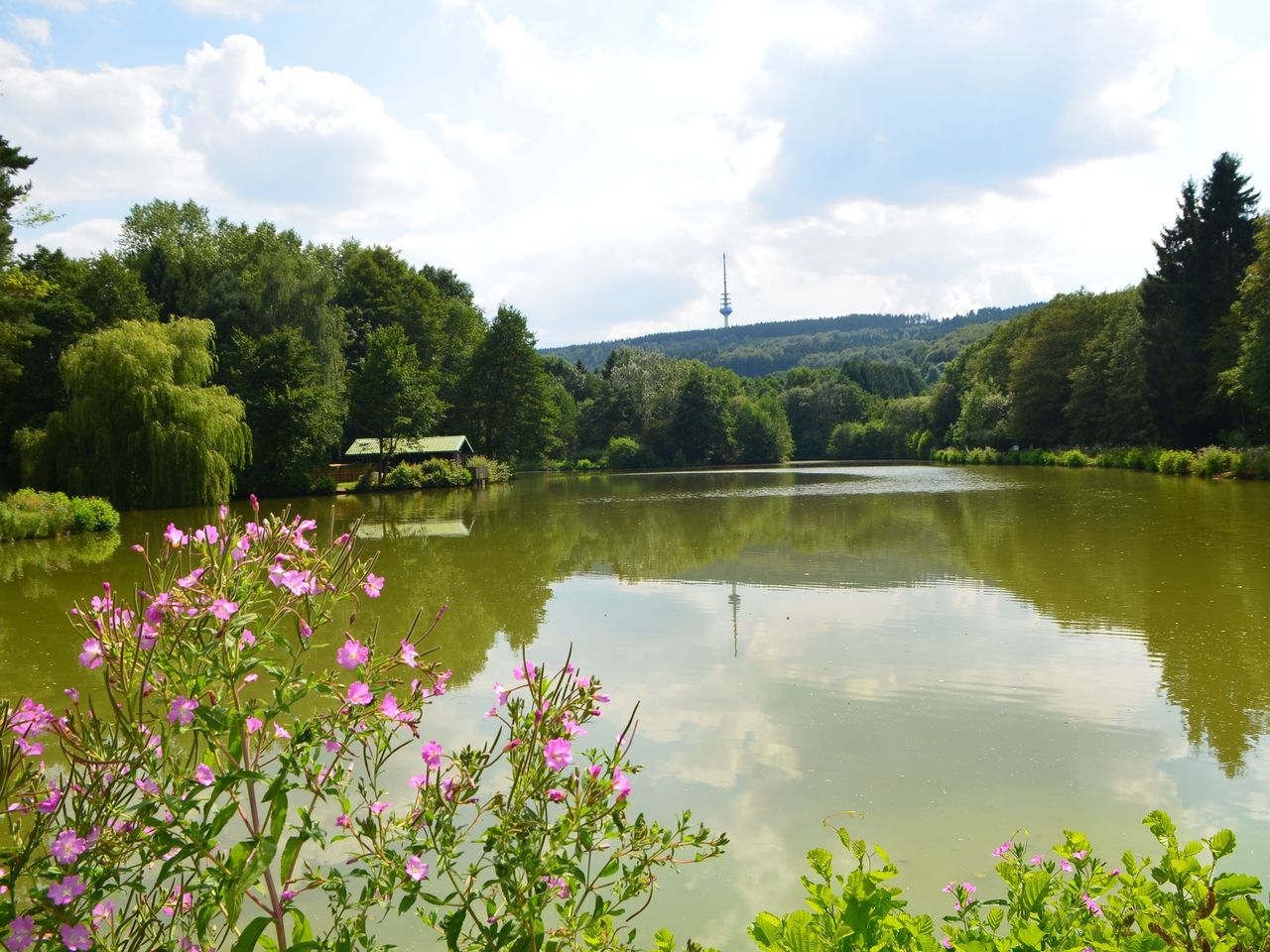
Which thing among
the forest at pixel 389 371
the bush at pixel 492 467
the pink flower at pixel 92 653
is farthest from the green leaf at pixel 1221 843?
the bush at pixel 492 467

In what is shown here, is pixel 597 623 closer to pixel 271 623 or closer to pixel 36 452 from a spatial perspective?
pixel 271 623

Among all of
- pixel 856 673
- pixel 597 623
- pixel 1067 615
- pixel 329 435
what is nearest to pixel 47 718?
pixel 856 673

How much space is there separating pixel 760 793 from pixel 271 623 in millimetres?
3405

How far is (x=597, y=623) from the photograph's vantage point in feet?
30.6

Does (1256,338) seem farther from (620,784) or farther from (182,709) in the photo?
(182,709)

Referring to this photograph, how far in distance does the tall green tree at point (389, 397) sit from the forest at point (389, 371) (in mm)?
104

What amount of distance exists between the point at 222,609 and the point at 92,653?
0.37 meters

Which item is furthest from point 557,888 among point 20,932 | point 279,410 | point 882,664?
point 279,410

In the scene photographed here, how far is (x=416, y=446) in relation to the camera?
40938 millimetres

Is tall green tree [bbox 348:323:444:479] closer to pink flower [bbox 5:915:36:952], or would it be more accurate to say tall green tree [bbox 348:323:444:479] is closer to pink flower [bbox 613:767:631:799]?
pink flower [bbox 613:767:631:799]

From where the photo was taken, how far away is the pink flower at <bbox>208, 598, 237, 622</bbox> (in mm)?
1749

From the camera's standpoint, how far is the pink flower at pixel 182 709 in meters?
1.72

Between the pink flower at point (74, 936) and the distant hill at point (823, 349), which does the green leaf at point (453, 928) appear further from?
the distant hill at point (823, 349)

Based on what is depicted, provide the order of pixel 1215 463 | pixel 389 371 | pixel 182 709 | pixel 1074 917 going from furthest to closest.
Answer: pixel 389 371
pixel 1215 463
pixel 1074 917
pixel 182 709
